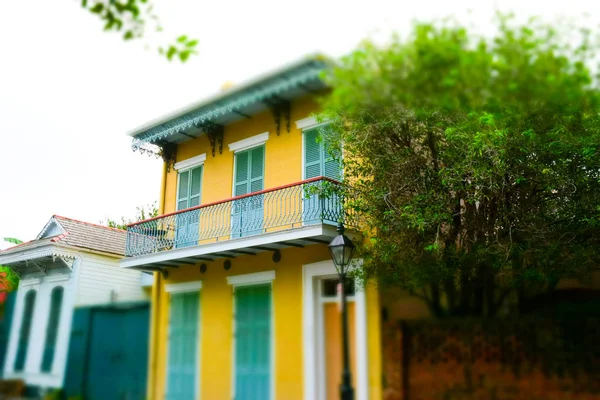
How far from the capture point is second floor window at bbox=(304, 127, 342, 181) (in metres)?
10.8

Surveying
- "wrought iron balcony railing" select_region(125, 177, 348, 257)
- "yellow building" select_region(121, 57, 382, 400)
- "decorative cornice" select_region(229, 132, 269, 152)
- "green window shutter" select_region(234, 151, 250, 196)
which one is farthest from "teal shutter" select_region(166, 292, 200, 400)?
"decorative cornice" select_region(229, 132, 269, 152)

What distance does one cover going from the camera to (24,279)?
1605cm

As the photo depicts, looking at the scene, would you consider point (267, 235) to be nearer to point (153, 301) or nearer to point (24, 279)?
point (153, 301)

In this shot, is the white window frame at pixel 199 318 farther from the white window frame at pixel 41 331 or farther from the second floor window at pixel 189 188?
the white window frame at pixel 41 331

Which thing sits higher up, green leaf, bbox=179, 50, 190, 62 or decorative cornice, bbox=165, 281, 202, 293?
green leaf, bbox=179, 50, 190, 62

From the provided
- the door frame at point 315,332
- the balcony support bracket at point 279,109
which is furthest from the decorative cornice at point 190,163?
the door frame at point 315,332

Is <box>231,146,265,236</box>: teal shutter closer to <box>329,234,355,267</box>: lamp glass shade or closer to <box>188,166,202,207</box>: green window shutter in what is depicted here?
<box>188,166,202,207</box>: green window shutter

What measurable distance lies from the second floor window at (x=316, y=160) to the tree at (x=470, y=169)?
4.50 feet

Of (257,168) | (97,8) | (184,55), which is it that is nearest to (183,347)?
A: (257,168)

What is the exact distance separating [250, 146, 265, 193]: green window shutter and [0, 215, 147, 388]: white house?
399cm

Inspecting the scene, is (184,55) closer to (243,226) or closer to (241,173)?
(243,226)

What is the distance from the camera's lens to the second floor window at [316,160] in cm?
1077

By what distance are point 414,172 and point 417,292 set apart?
1.97 meters

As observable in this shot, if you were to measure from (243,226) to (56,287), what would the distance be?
252 inches
